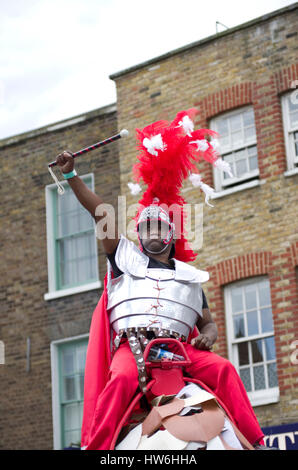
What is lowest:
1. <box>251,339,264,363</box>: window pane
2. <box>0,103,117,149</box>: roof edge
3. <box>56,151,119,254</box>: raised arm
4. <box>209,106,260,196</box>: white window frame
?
<box>56,151,119,254</box>: raised arm

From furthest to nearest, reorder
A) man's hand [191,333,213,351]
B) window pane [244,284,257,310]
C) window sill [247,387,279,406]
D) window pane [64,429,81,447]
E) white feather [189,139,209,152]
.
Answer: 1. window pane [64,429,81,447]
2. window pane [244,284,257,310]
3. window sill [247,387,279,406]
4. white feather [189,139,209,152]
5. man's hand [191,333,213,351]

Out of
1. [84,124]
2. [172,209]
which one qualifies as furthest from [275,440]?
[172,209]

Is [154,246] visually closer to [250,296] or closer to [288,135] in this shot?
[250,296]

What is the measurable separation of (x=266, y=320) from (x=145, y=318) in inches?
382

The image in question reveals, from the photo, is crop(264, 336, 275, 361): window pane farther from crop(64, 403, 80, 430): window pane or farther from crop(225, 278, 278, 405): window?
crop(64, 403, 80, 430): window pane

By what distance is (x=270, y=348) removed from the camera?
1564cm

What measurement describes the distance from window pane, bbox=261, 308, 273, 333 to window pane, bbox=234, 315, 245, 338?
1.21ft

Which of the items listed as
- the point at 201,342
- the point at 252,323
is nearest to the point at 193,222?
the point at 252,323

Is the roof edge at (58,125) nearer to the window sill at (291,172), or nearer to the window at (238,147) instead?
the window at (238,147)

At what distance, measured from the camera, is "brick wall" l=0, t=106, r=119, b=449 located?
18.3 m

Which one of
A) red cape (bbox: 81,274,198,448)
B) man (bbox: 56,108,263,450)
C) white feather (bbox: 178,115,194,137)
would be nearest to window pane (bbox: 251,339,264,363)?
man (bbox: 56,108,263,450)

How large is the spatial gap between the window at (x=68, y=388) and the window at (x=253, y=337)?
328 centimetres

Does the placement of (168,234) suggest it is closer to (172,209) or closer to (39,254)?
Result: (172,209)

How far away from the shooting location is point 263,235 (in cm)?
1597
